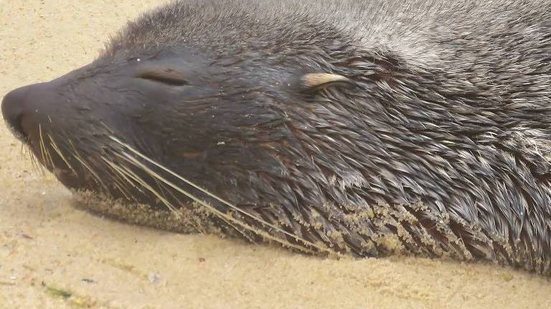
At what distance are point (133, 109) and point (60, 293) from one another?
0.99 metres

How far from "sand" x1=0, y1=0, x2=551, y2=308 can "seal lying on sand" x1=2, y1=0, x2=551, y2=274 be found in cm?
12

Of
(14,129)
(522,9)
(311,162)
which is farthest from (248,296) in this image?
(522,9)

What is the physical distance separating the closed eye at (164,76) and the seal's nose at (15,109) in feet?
1.75

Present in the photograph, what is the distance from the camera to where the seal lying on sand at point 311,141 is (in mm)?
4074

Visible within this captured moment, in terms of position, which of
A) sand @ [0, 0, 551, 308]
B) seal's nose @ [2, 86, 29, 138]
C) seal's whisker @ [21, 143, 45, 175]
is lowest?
sand @ [0, 0, 551, 308]

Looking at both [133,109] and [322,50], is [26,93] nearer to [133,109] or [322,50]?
[133,109]

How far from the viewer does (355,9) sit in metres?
4.60

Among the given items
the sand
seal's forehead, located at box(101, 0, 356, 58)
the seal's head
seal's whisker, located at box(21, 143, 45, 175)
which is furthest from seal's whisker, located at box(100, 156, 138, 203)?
seal's forehead, located at box(101, 0, 356, 58)

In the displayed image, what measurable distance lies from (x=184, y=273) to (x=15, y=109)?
1.13m

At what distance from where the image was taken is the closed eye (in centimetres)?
414

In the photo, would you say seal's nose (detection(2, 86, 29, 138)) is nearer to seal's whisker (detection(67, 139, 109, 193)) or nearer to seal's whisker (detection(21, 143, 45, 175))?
seal's whisker (detection(21, 143, 45, 175))

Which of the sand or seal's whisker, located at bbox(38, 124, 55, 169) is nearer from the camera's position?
the sand

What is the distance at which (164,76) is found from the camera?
414 cm

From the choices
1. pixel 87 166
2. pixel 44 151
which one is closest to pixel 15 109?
pixel 44 151
